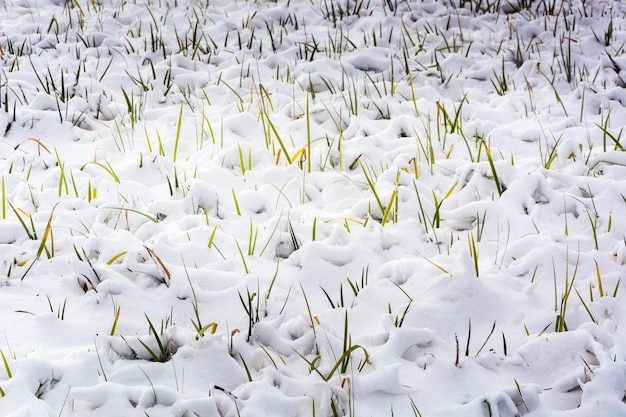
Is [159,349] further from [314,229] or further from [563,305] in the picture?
[563,305]

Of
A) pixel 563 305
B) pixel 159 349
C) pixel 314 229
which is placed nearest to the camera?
pixel 159 349

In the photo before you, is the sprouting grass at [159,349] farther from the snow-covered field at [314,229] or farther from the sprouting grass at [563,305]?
the sprouting grass at [563,305]

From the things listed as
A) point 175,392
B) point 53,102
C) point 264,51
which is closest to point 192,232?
point 175,392

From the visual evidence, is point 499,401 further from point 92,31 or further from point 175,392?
point 92,31

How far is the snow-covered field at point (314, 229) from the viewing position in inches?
71.6

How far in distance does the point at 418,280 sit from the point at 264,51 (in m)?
2.96

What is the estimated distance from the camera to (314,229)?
2488mm

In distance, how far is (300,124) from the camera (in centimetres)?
356

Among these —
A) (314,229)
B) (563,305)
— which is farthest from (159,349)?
(563,305)

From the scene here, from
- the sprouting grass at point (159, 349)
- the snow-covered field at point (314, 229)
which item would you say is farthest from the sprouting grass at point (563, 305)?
the sprouting grass at point (159, 349)

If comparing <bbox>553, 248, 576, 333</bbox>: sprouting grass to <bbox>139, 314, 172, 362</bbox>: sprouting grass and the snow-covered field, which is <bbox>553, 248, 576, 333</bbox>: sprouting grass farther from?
<bbox>139, 314, 172, 362</bbox>: sprouting grass

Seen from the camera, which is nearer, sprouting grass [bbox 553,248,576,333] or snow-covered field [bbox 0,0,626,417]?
snow-covered field [bbox 0,0,626,417]

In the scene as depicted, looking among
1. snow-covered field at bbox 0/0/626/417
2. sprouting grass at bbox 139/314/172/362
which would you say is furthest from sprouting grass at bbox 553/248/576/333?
sprouting grass at bbox 139/314/172/362

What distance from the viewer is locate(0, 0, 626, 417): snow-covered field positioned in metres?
1.82
